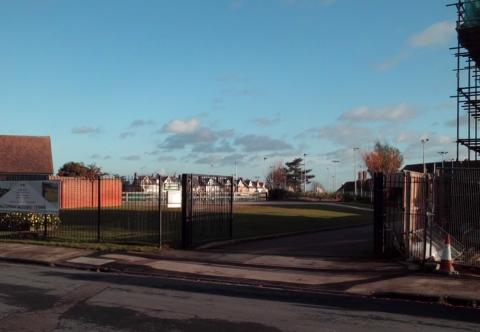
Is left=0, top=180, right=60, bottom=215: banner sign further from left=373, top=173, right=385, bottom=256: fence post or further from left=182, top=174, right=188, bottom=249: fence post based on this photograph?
left=373, top=173, right=385, bottom=256: fence post

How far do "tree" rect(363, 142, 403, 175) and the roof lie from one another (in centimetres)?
4692

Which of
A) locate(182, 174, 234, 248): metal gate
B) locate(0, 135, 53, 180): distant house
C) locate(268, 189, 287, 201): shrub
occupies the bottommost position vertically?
locate(268, 189, 287, 201): shrub

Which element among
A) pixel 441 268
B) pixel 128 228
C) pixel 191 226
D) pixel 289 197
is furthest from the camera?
pixel 289 197

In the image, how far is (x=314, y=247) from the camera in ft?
63.7

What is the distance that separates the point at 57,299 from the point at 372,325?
550cm

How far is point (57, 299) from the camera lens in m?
10.6

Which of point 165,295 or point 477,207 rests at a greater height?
point 477,207

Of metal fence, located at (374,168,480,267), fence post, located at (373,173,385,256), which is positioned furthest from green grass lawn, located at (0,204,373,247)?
metal fence, located at (374,168,480,267)

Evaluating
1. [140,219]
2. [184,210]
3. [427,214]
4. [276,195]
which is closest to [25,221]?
[140,219]

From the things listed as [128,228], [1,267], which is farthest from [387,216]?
[128,228]

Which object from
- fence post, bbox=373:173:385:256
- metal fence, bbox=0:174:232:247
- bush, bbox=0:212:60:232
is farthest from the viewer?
bush, bbox=0:212:60:232

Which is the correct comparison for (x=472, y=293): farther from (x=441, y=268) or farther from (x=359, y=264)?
(x=359, y=264)

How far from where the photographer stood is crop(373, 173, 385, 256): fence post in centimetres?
1636

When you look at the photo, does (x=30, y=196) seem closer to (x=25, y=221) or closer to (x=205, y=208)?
(x=25, y=221)
